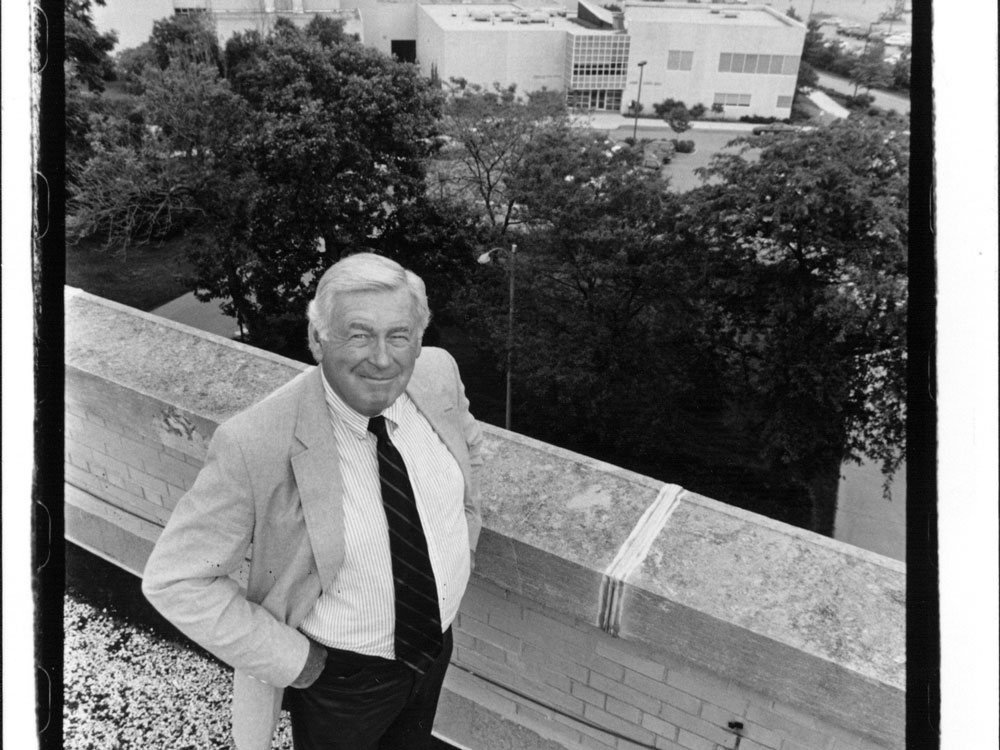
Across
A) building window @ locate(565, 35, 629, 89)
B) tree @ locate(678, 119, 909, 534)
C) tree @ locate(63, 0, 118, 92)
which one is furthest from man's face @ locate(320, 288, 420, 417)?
building window @ locate(565, 35, 629, 89)

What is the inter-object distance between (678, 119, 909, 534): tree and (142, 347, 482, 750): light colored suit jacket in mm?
10502

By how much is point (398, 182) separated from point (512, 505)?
42.1 ft

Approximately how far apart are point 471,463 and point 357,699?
0.65 meters

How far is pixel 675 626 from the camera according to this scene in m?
1.79

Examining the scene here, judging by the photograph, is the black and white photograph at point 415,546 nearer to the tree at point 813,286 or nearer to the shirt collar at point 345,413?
the shirt collar at point 345,413

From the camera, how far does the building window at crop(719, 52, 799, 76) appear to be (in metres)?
38.9

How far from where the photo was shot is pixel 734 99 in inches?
1645

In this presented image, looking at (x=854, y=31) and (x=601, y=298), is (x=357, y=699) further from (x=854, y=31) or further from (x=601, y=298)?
(x=854, y=31)

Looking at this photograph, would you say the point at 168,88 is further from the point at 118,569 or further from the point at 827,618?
the point at 827,618

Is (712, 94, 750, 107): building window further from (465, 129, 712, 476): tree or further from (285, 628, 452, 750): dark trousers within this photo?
(285, 628, 452, 750): dark trousers

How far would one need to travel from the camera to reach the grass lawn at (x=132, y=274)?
1836cm

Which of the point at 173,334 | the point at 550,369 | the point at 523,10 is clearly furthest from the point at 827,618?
the point at 523,10

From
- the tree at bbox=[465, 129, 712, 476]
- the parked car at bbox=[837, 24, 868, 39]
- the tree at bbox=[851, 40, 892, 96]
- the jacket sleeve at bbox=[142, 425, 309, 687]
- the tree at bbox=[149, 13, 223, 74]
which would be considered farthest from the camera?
the parked car at bbox=[837, 24, 868, 39]

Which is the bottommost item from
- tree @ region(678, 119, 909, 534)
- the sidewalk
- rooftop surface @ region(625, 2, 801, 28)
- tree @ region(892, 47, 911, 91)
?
tree @ region(678, 119, 909, 534)
